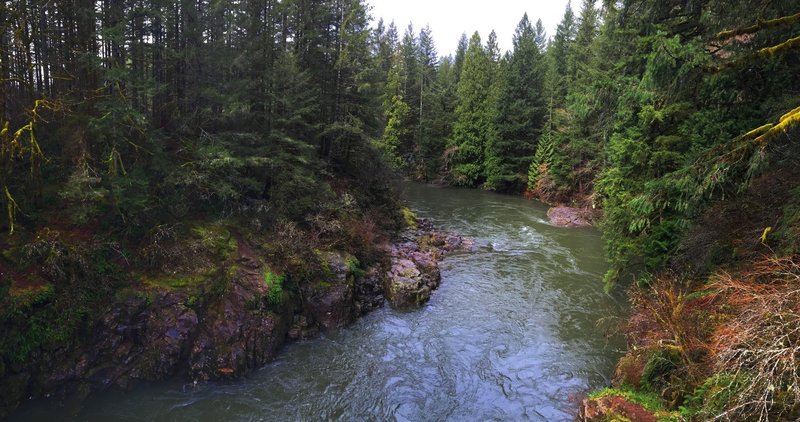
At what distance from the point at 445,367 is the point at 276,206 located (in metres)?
6.99

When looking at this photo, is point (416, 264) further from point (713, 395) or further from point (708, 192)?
point (713, 395)

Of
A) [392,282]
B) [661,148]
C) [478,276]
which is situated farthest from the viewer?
[478,276]

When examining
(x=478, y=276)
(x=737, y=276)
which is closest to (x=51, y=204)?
Answer: (x=478, y=276)

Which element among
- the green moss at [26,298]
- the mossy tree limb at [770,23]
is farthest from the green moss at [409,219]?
the mossy tree limb at [770,23]

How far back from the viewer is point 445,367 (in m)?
10.5

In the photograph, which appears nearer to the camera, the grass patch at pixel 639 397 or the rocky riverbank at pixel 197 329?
the grass patch at pixel 639 397

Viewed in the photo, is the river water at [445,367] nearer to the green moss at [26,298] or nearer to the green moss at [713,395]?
the green moss at [26,298]

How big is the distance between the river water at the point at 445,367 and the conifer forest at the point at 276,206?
494 millimetres

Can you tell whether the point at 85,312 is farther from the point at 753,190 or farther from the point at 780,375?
the point at 753,190

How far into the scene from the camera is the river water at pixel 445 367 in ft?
28.7

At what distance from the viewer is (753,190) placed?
27.8ft

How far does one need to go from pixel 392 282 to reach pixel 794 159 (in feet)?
34.2

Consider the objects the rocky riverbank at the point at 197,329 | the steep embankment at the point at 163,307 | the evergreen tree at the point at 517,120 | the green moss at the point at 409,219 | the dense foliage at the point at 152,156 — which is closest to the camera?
the steep embankment at the point at 163,307

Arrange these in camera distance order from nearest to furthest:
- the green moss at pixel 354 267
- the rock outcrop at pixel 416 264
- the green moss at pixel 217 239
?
1. the green moss at pixel 217 239
2. the green moss at pixel 354 267
3. the rock outcrop at pixel 416 264
